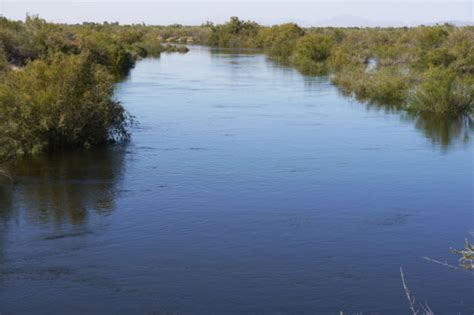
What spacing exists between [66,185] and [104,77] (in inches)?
217

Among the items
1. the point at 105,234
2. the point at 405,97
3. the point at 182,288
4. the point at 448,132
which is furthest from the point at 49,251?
the point at 405,97

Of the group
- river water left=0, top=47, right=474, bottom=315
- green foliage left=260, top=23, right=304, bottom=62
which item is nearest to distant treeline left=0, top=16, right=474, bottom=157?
green foliage left=260, top=23, right=304, bottom=62

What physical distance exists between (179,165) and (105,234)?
5.83 metres

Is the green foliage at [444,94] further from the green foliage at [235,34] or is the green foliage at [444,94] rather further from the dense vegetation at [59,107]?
the green foliage at [235,34]

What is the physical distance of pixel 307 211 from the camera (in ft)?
49.9

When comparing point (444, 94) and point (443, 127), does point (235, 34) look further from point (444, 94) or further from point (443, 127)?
point (443, 127)

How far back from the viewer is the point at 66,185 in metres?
17.1

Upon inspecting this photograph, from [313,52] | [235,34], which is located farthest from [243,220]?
[235,34]

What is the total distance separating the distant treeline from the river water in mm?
908

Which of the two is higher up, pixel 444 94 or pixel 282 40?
pixel 282 40

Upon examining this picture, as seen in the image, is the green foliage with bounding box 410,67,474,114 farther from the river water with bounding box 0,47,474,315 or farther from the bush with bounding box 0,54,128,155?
the bush with bounding box 0,54,128,155

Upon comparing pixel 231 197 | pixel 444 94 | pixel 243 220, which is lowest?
pixel 243 220

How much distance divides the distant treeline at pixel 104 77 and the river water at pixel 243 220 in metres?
0.91

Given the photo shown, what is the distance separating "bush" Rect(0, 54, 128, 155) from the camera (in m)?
19.5
